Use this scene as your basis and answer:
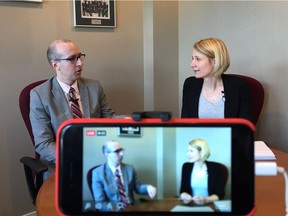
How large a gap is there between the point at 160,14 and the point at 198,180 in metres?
2.29

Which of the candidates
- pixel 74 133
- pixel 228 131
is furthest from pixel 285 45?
pixel 74 133

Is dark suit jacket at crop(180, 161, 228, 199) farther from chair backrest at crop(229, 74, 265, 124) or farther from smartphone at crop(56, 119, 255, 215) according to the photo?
chair backrest at crop(229, 74, 265, 124)

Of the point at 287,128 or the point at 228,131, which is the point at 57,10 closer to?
the point at 287,128

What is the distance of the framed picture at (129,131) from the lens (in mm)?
905

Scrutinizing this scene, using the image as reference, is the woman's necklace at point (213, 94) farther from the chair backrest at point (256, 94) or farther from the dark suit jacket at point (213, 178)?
the dark suit jacket at point (213, 178)

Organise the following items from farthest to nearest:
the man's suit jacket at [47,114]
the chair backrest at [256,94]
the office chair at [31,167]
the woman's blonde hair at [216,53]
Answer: the chair backrest at [256,94] → the woman's blonde hair at [216,53] → the man's suit jacket at [47,114] → the office chair at [31,167]

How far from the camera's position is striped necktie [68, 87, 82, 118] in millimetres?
2201

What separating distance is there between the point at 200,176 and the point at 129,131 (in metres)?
0.21

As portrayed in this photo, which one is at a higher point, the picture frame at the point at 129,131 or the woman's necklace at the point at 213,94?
the picture frame at the point at 129,131

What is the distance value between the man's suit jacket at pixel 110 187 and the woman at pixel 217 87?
1.32m

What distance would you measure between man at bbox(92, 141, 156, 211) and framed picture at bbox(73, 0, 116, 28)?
2.01m

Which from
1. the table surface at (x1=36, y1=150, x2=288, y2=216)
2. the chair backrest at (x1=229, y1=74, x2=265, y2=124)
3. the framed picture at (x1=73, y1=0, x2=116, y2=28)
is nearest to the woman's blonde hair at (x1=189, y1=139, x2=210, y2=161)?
the table surface at (x1=36, y1=150, x2=288, y2=216)

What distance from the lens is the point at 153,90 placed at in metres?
3.07

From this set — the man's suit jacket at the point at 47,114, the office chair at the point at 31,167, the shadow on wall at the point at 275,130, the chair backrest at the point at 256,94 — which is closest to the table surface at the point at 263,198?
the office chair at the point at 31,167
